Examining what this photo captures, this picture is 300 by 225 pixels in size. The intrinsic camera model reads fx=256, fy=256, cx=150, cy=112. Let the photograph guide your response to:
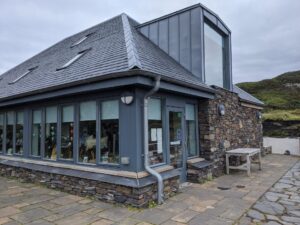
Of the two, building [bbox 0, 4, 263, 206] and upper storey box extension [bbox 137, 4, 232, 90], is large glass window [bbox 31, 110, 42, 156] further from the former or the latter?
upper storey box extension [bbox 137, 4, 232, 90]

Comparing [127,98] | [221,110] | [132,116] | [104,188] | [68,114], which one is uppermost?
[127,98]

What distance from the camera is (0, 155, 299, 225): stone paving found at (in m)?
4.43

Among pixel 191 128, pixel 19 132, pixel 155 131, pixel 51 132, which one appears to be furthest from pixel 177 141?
pixel 19 132

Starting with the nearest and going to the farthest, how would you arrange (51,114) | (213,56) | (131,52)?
(131,52), (51,114), (213,56)

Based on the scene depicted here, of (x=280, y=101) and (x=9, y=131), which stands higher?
(x=280, y=101)

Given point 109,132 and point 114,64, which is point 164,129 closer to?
point 109,132

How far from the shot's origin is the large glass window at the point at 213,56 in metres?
8.60

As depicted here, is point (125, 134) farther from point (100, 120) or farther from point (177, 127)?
point (177, 127)

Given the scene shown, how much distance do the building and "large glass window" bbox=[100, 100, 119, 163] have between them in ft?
0.08

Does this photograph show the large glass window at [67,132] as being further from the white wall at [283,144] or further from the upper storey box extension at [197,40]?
the white wall at [283,144]

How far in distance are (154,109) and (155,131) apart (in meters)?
0.53

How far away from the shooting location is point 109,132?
5.93m

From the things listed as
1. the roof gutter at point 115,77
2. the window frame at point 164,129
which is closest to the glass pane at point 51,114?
the roof gutter at point 115,77

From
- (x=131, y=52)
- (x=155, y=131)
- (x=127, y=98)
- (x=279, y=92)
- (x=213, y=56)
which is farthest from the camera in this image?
(x=279, y=92)
